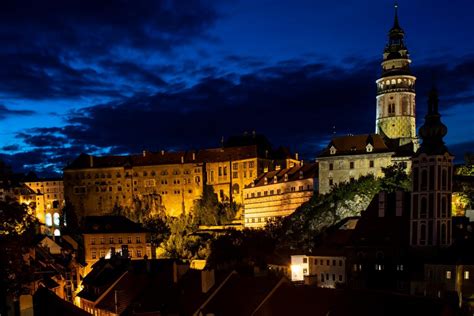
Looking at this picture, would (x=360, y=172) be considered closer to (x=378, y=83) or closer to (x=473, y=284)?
(x=378, y=83)

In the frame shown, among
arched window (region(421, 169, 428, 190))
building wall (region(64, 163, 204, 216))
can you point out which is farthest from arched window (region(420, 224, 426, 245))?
building wall (region(64, 163, 204, 216))

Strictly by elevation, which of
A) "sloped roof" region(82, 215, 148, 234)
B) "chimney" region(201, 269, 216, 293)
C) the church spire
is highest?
the church spire

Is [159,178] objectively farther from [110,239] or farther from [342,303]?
[342,303]

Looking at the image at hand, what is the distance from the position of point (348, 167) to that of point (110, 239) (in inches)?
1353

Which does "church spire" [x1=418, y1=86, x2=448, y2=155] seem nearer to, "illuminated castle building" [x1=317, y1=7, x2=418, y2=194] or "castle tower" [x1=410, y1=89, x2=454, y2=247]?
"castle tower" [x1=410, y1=89, x2=454, y2=247]

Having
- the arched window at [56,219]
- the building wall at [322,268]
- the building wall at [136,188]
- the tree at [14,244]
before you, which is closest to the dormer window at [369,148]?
the building wall at [322,268]

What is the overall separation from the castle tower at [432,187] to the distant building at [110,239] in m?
35.9

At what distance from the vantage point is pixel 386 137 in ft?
259

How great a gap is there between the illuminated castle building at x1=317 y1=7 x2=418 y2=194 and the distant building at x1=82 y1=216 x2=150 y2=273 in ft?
89.2

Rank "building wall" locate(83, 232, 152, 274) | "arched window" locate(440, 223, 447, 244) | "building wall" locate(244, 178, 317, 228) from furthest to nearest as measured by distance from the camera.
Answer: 1. "building wall" locate(244, 178, 317, 228)
2. "building wall" locate(83, 232, 152, 274)
3. "arched window" locate(440, 223, 447, 244)

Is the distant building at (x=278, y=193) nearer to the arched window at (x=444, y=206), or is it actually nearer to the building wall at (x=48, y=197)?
the arched window at (x=444, y=206)

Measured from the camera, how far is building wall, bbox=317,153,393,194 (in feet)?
238

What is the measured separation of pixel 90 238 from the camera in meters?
68.7

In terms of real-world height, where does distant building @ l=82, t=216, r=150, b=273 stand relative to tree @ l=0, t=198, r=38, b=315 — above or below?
below
